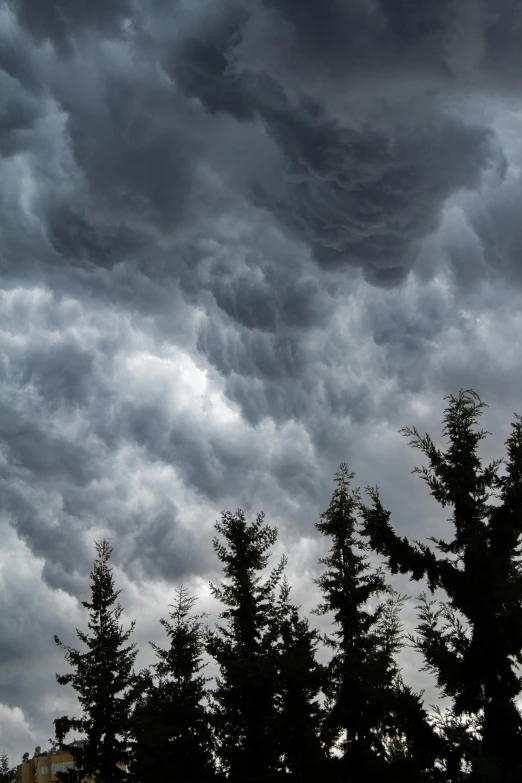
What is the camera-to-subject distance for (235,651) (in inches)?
1074

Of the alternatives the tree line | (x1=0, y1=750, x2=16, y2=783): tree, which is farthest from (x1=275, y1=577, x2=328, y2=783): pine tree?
(x1=0, y1=750, x2=16, y2=783): tree

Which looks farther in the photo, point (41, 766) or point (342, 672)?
point (41, 766)

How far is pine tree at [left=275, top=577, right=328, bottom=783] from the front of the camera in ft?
A: 83.8

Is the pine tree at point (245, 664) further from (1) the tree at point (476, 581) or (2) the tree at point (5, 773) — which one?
(2) the tree at point (5, 773)

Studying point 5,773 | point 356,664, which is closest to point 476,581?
point 356,664

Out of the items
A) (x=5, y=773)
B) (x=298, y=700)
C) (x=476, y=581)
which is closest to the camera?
(x=476, y=581)

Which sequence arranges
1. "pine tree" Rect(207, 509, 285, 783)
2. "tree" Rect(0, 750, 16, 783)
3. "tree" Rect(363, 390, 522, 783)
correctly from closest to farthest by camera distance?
"tree" Rect(363, 390, 522, 783) → "pine tree" Rect(207, 509, 285, 783) → "tree" Rect(0, 750, 16, 783)

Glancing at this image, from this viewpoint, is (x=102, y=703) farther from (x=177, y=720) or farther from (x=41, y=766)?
(x=41, y=766)

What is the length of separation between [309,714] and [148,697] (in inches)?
326

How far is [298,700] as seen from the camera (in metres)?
28.5

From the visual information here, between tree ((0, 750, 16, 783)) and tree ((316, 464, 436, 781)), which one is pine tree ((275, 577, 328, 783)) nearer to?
tree ((316, 464, 436, 781))

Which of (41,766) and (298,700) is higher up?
(41,766)

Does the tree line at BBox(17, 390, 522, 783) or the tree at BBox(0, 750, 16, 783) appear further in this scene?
the tree at BBox(0, 750, 16, 783)

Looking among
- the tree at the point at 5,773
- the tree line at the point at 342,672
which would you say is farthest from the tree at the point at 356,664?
the tree at the point at 5,773
